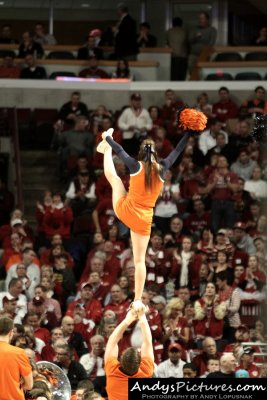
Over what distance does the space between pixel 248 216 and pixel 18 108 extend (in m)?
5.07

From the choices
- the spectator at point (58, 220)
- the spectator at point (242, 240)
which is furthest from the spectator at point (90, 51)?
the spectator at point (242, 240)

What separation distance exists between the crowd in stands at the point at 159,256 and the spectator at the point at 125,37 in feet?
5.96

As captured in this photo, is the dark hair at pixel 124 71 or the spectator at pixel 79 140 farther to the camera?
the dark hair at pixel 124 71

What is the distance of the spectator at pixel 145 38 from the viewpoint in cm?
2091

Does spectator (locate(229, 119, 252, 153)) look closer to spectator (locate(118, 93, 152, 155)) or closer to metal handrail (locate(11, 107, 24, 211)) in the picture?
spectator (locate(118, 93, 152, 155))

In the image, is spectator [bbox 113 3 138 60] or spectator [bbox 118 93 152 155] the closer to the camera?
spectator [bbox 118 93 152 155]

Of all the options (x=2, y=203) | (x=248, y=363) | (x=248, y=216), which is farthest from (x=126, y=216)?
(x=2, y=203)

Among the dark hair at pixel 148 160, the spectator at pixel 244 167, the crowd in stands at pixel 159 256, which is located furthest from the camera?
the spectator at pixel 244 167

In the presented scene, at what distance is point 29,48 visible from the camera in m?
20.2

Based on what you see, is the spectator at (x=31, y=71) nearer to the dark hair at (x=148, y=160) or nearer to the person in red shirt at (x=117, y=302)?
the person in red shirt at (x=117, y=302)

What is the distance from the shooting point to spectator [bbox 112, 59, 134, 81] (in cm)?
1952

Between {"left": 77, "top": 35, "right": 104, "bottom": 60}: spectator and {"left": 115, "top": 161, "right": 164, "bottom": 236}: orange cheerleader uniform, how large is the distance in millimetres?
11117

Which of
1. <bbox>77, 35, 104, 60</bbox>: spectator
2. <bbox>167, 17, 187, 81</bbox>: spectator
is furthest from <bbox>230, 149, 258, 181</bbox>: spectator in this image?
<bbox>77, 35, 104, 60</bbox>: spectator

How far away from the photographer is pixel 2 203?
17344 millimetres
